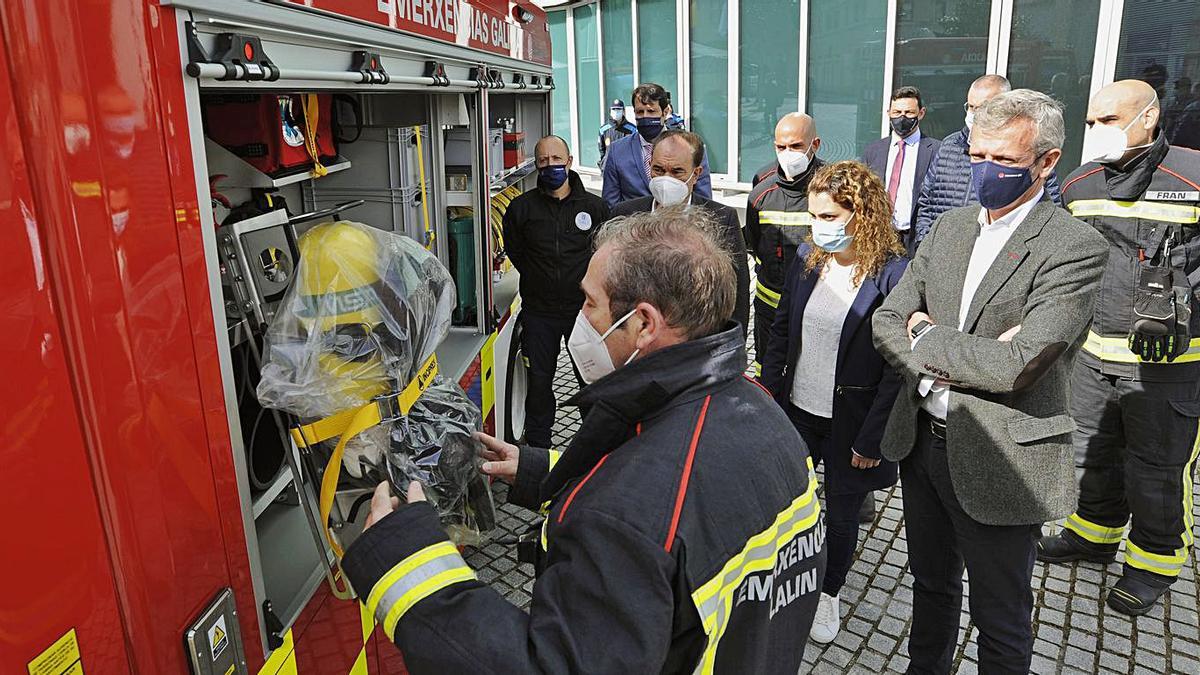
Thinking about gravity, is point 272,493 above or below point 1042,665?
above

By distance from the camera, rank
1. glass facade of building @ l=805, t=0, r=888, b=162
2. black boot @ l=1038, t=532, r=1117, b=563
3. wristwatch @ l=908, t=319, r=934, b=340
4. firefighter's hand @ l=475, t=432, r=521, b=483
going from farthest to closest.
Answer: glass facade of building @ l=805, t=0, r=888, b=162 → black boot @ l=1038, t=532, r=1117, b=563 → wristwatch @ l=908, t=319, r=934, b=340 → firefighter's hand @ l=475, t=432, r=521, b=483

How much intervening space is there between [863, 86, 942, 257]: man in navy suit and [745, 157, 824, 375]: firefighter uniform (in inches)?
47.4

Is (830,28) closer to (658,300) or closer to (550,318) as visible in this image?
(550,318)

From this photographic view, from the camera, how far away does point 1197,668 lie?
3.20 meters

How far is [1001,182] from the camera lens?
233 cm

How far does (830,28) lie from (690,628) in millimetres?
9254

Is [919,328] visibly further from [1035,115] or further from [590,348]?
[590,348]

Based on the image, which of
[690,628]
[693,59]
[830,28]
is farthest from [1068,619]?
[693,59]

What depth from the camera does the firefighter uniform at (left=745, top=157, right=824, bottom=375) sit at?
4391mm

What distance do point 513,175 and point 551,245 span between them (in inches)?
59.7

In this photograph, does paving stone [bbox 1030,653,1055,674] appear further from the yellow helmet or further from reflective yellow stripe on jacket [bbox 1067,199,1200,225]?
the yellow helmet

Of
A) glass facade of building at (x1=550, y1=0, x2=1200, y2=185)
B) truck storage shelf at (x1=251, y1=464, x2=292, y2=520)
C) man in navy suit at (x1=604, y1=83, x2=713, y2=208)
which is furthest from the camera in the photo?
glass facade of building at (x1=550, y1=0, x2=1200, y2=185)

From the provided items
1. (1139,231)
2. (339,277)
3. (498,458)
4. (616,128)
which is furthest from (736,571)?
(616,128)

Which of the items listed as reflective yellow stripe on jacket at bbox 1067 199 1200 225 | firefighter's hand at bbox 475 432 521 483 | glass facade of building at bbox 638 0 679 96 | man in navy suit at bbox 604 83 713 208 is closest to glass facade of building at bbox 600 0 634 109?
glass facade of building at bbox 638 0 679 96
